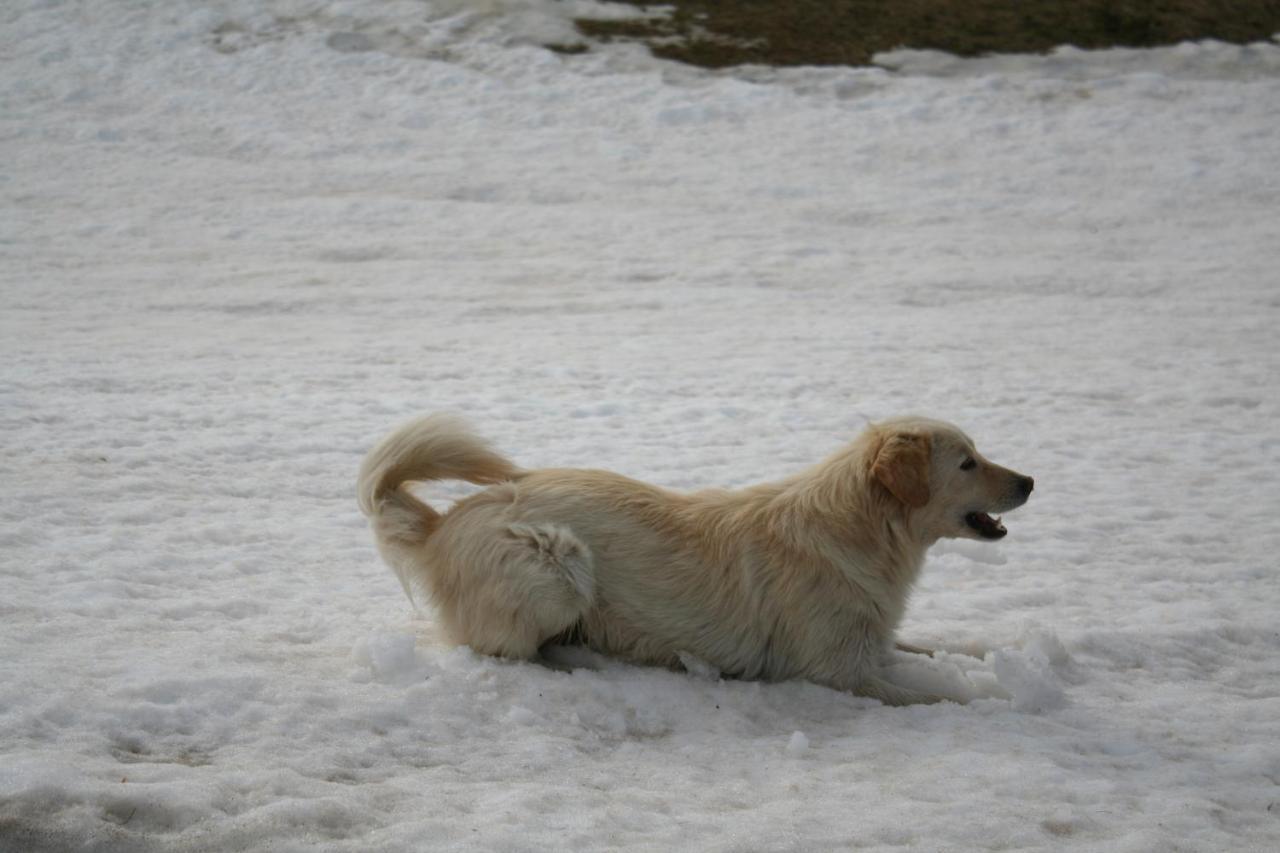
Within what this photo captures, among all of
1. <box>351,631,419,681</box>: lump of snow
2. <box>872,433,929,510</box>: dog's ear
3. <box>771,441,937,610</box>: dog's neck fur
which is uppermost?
<box>872,433,929,510</box>: dog's ear

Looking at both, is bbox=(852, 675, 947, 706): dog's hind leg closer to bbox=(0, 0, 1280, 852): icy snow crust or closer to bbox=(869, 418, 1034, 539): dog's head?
bbox=(0, 0, 1280, 852): icy snow crust

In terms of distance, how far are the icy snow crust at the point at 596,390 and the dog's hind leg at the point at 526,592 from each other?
14cm

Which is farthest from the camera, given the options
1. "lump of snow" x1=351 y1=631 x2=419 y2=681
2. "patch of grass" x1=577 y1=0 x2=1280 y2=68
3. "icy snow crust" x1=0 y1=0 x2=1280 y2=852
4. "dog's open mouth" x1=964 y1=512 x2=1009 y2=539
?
→ "patch of grass" x1=577 y1=0 x2=1280 y2=68

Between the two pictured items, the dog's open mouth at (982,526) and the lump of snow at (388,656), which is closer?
the lump of snow at (388,656)

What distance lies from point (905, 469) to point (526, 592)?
5.64 feet

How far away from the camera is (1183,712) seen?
207 inches

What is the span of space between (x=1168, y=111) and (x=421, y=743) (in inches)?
650

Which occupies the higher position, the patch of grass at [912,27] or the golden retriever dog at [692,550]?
the patch of grass at [912,27]

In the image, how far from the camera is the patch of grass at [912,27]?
62.8ft

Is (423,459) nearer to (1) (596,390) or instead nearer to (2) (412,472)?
(2) (412,472)

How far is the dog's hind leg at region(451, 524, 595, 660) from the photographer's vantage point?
5.11 metres

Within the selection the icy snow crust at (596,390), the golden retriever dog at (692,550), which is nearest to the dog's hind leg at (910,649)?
the icy snow crust at (596,390)

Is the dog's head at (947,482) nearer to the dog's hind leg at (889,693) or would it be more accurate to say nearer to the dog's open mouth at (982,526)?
the dog's open mouth at (982,526)

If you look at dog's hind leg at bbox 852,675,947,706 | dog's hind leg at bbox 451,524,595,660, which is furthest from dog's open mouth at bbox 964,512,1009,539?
dog's hind leg at bbox 451,524,595,660
